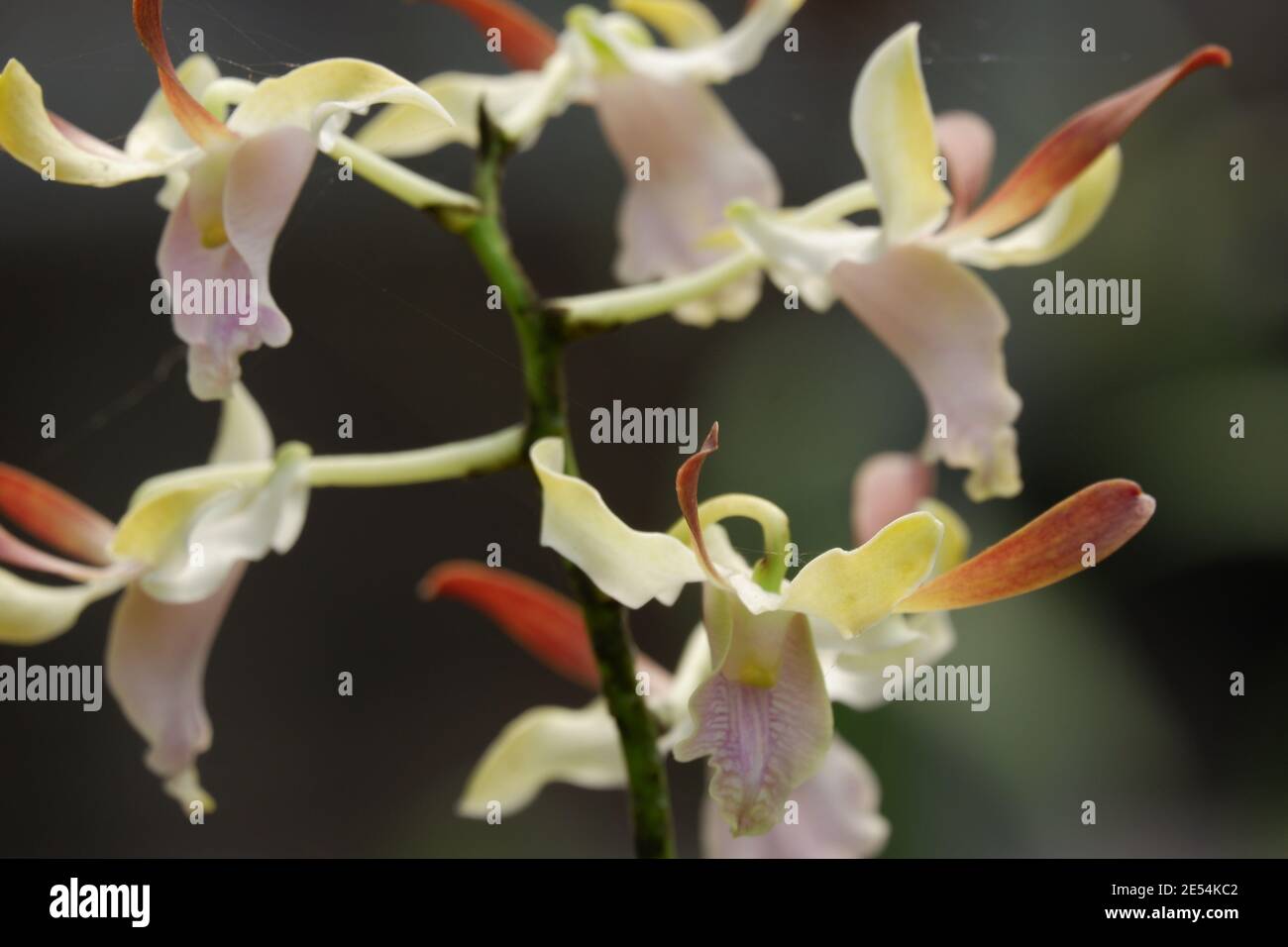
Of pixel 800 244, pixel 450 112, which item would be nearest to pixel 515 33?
pixel 450 112

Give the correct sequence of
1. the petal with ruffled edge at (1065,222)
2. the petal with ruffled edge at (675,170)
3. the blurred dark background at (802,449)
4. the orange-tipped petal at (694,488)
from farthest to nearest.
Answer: the blurred dark background at (802,449) → the petal with ruffled edge at (675,170) → the petal with ruffled edge at (1065,222) → the orange-tipped petal at (694,488)

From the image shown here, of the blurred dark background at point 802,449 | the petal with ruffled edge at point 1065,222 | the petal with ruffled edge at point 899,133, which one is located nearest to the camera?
the petal with ruffled edge at point 899,133

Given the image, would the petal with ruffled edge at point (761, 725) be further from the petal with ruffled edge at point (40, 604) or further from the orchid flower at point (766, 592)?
the petal with ruffled edge at point (40, 604)

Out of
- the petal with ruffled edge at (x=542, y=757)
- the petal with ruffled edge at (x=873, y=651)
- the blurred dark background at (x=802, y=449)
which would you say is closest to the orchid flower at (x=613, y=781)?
the petal with ruffled edge at (x=542, y=757)

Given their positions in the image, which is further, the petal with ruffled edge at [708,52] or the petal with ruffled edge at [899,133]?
the petal with ruffled edge at [708,52]
